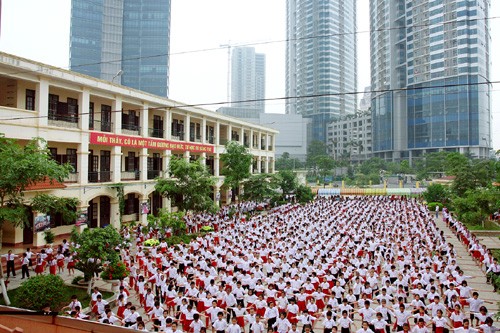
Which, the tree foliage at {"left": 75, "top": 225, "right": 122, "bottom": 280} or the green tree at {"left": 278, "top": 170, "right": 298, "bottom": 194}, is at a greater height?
the green tree at {"left": 278, "top": 170, "right": 298, "bottom": 194}

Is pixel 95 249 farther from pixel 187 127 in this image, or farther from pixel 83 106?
pixel 187 127

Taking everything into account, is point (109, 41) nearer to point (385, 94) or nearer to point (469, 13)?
point (385, 94)

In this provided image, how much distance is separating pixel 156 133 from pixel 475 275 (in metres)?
21.3

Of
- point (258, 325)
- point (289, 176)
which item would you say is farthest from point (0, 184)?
point (289, 176)

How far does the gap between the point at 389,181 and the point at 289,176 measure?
141ft

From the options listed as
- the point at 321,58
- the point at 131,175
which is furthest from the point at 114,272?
the point at 321,58

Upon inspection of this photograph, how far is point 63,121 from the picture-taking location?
1995cm

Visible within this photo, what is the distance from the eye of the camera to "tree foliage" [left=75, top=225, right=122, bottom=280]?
11.5 meters

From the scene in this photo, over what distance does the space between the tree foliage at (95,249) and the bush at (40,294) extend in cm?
134

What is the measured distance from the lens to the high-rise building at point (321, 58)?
375 ft

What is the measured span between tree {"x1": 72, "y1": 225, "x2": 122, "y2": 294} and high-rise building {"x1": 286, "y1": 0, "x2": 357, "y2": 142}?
10602 centimetres

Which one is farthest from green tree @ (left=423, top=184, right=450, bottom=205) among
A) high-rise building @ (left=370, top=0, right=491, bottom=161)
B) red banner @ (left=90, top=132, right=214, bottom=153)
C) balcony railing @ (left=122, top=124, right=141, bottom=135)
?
high-rise building @ (left=370, top=0, right=491, bottom=161)

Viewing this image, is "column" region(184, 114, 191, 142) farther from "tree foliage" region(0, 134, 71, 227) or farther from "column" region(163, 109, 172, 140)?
"tree foliage" region(0, 134, 71, 227)

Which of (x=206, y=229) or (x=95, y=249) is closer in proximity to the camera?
(x=95, y=249)
